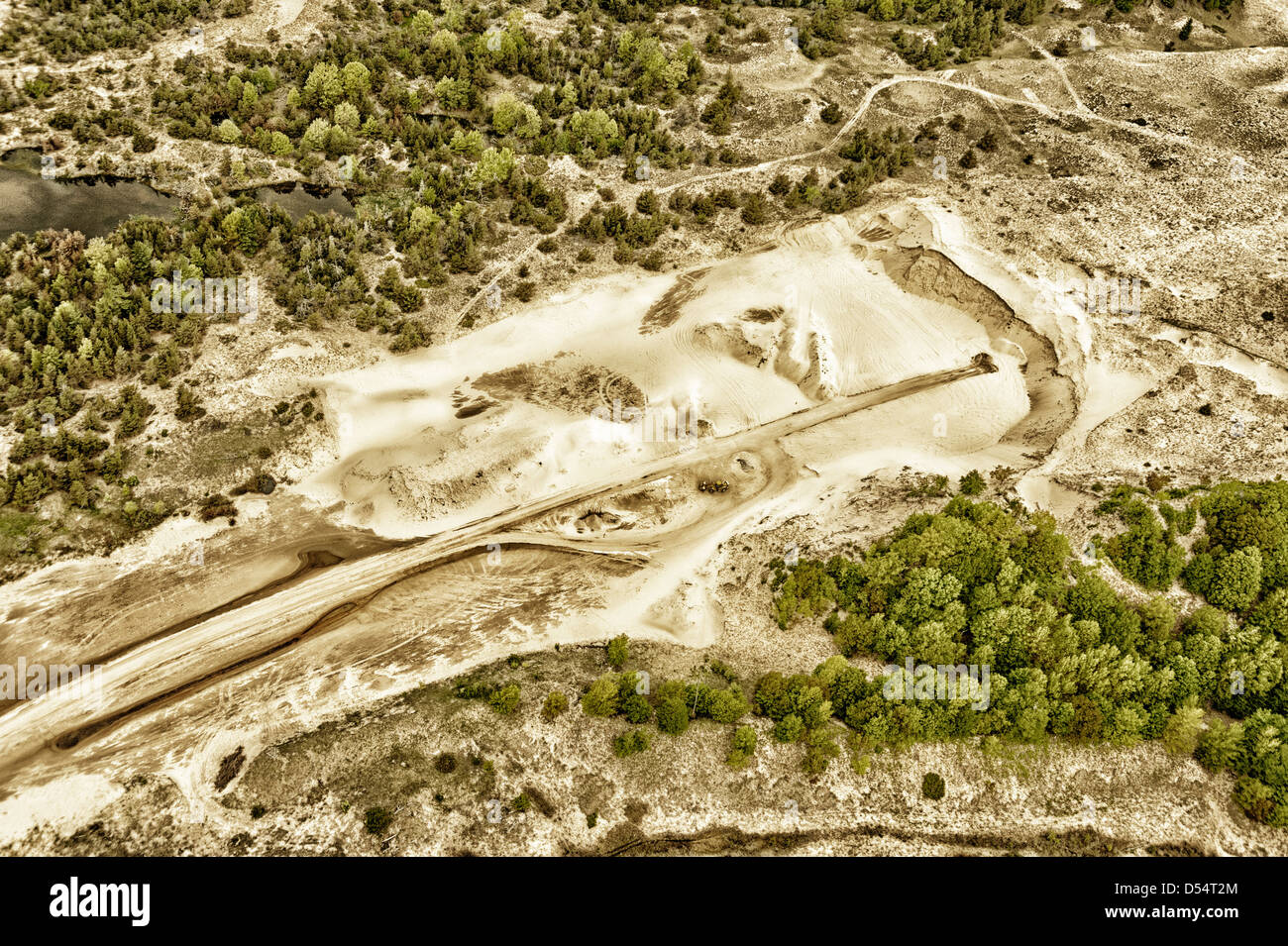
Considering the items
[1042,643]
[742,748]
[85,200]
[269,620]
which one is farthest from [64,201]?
[1042,643]

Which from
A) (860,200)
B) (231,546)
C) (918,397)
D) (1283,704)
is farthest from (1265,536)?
(231,546)

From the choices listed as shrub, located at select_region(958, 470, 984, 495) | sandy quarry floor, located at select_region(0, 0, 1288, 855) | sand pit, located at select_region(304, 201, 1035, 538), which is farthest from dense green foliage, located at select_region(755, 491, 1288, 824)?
sand pit, located at select_region(304, 201, 1035, 538)

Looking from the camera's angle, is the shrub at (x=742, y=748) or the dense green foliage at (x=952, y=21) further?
the dense green foliage at (x=952, y=21)

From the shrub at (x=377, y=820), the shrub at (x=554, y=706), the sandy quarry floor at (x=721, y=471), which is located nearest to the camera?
the shrub at (x=377, y=820)

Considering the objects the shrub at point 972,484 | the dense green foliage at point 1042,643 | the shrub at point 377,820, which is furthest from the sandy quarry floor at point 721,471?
the shrub at point 972,484

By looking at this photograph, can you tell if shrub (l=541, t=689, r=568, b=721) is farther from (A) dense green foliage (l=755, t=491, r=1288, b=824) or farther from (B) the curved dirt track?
(B) the curved dirt track

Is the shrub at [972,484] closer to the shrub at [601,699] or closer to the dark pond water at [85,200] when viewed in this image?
the shrub at [601,699]

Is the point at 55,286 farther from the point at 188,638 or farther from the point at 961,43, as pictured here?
the point at 961,43
